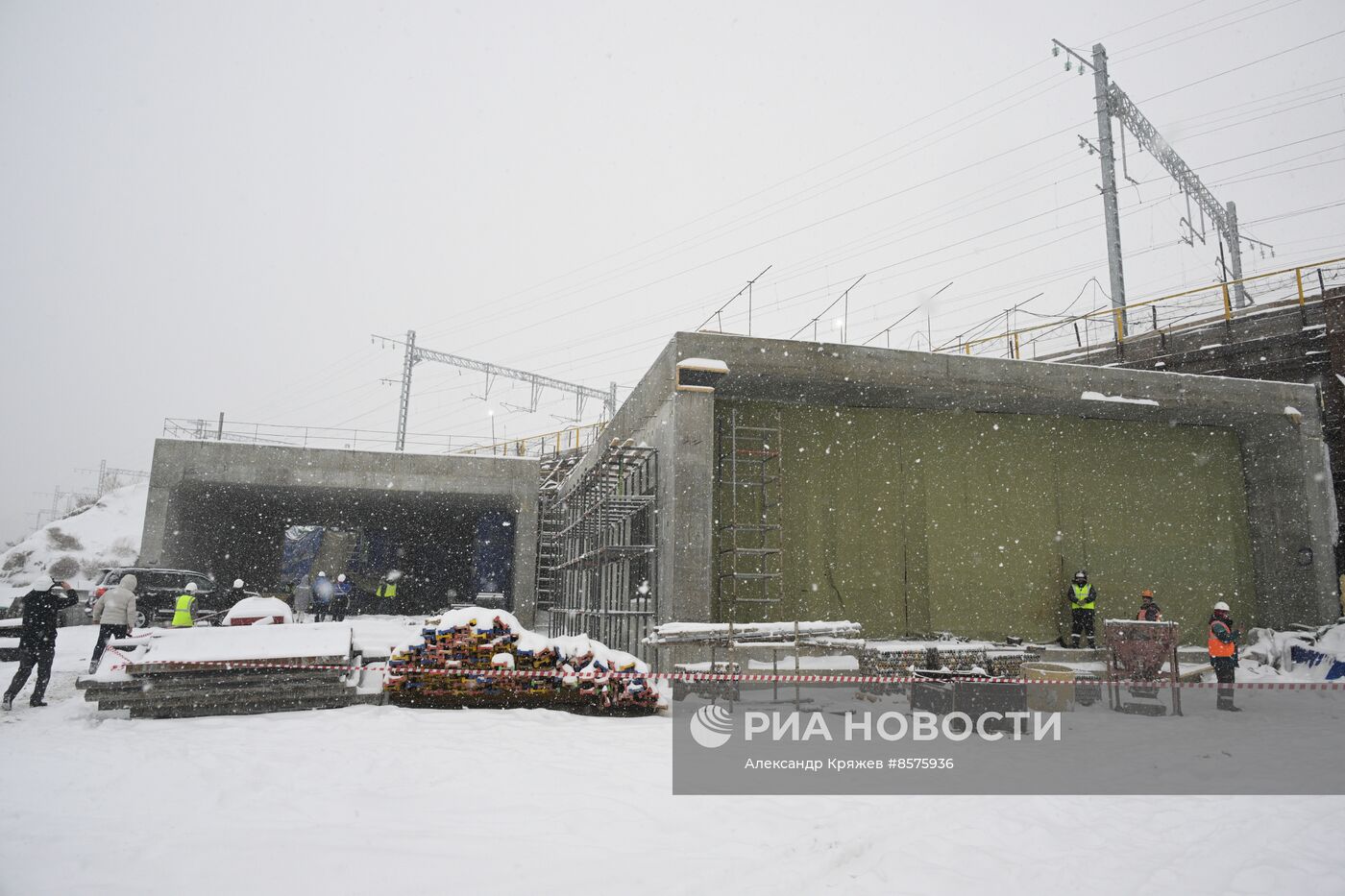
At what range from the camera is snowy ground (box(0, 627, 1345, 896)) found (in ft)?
14.7

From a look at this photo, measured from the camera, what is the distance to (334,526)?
35.2 metres

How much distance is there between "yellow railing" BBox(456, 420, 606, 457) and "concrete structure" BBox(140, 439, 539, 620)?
398 cm

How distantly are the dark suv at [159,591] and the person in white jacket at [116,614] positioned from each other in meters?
4.81

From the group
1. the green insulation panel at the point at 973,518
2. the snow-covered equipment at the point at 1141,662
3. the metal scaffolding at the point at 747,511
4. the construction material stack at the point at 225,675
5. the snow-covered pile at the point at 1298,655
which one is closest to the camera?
the construction material stack at the point at 225,675

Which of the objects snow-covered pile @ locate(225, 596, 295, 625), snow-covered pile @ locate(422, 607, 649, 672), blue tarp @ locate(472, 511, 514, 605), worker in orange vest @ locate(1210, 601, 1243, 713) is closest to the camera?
snow-covered pile @ locate(422, 607, 649, 672)

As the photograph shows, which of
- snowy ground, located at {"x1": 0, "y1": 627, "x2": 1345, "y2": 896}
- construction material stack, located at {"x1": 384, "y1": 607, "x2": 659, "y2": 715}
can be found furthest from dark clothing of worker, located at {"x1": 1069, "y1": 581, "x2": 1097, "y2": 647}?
construction material stack, located at {"x1": 384, "y1": 607, "x2": 659, "y2": 715}

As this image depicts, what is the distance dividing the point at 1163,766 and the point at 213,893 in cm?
825

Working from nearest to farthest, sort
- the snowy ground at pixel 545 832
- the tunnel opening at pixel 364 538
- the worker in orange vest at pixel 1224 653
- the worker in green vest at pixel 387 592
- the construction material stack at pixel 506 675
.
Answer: the snowy ground at pixel 545 832, the construction material stack at pixel 506 675, the worker in orange vest at pixel 1224 653, the tunnel opening at pixel 364 538, the worker in green vest at pixel 387 592

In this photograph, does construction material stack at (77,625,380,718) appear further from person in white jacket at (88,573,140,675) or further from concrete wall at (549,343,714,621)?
concrete wall at (549,343,714,621)

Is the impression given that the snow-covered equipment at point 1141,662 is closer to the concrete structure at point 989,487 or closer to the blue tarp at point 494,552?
the concrete structure at point 989,487

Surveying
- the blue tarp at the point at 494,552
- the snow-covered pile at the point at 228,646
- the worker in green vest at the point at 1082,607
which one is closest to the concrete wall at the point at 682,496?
the snow-covered pile at the point at 228,646

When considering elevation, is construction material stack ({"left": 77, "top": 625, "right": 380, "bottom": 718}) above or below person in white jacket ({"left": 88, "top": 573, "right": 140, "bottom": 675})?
below

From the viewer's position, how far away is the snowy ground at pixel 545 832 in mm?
4492

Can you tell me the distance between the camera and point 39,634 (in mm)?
9828
